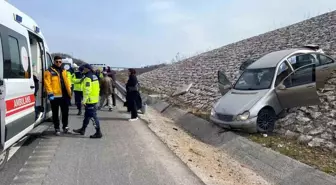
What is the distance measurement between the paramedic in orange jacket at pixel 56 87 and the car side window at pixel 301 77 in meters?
5.68

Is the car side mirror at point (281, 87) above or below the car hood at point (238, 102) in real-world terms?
above

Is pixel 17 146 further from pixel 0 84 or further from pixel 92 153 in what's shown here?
pixel 0 84

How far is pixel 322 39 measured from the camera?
15.6m

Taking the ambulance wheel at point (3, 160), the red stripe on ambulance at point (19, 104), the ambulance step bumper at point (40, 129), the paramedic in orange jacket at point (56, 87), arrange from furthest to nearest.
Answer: the paramedic in orange jacket at point (56, 87) < the ambulance step bumper at point (40, 129) < the ambulance wheel at point (3, 160) < the red stripe on ambulance at point (19, 104)

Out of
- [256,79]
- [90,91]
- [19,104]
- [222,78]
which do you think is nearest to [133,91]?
[222,78]

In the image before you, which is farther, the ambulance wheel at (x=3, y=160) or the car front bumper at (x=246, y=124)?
the car front bumper at (x=246, y=124)

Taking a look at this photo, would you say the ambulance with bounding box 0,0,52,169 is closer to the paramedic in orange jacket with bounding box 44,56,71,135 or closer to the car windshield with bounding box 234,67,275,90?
the paramedic in orange jacket with bounding box 44,56,71,135

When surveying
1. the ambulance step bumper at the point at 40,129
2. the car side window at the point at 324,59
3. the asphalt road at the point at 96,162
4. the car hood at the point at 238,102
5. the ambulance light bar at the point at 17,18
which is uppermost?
the ambulance light bar at the point at 17,18

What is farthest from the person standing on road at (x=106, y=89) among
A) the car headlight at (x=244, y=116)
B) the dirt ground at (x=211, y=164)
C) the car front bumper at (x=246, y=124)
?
the car headlight at (x=244, y=116)

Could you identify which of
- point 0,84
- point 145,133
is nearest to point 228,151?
A: point 145,133

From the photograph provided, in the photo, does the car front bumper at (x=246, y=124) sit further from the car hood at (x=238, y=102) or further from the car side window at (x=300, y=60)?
the car side window at (x=300, y=60)

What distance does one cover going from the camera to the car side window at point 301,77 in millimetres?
9656

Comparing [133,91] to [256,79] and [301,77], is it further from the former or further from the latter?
[301,77]

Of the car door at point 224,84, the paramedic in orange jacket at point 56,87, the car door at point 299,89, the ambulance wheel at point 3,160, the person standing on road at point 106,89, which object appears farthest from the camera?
the person standing on road at point 106,89
